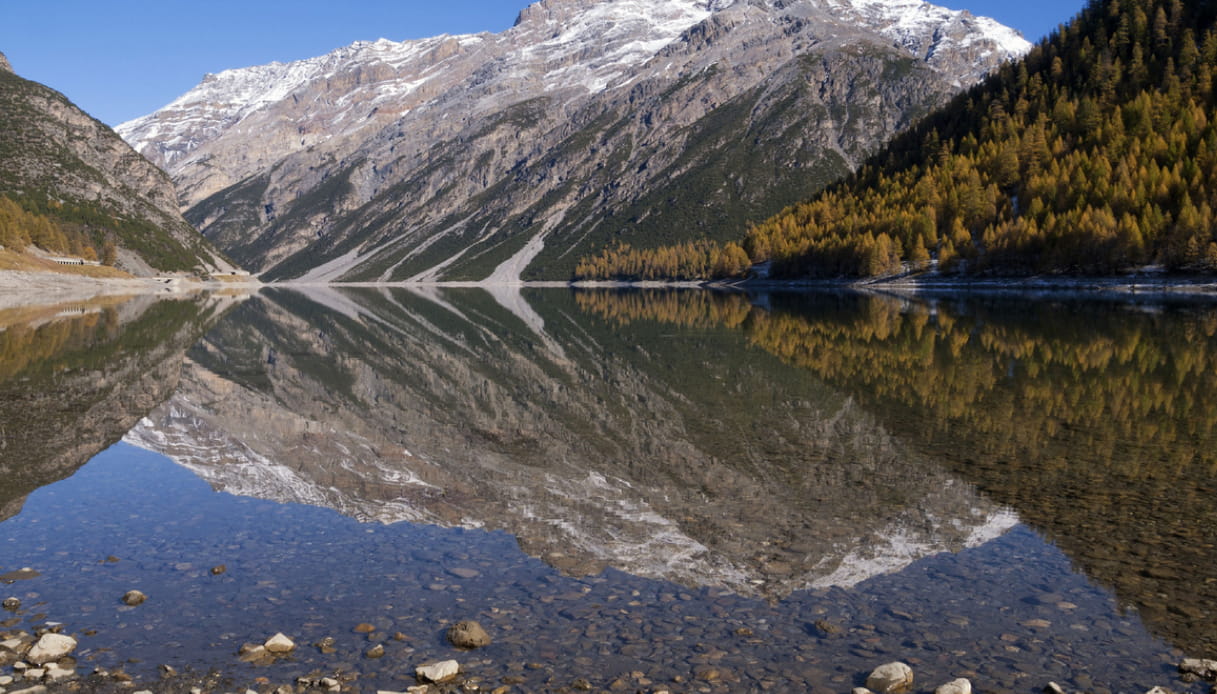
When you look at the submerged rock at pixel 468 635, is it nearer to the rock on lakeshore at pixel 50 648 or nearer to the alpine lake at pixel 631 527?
the alpine lake at pixel 631 527

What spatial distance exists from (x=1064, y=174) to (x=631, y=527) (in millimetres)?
146449

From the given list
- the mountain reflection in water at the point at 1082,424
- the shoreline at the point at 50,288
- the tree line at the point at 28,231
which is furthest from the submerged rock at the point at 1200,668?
the tree line at the point at 28,231

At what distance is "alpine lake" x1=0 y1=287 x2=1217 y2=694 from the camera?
1105 cm

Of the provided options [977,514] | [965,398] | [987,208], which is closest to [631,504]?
[977,514]

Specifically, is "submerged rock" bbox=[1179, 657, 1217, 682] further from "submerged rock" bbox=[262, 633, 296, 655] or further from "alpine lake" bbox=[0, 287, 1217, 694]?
"submerged rock" bbox=[262, 633, 296, 655]

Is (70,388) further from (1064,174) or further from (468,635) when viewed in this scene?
(1064,174)

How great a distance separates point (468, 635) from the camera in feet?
37.2

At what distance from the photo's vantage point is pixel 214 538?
16562 millimetres

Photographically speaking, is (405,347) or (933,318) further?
(933,318)

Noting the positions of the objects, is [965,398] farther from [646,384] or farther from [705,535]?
[705,535]

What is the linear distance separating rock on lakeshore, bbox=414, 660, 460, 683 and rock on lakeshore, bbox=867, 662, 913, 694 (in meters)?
5.21

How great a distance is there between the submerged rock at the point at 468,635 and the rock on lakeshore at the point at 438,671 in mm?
751

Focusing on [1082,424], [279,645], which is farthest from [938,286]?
[279,645]

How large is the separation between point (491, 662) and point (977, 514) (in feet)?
37.0
